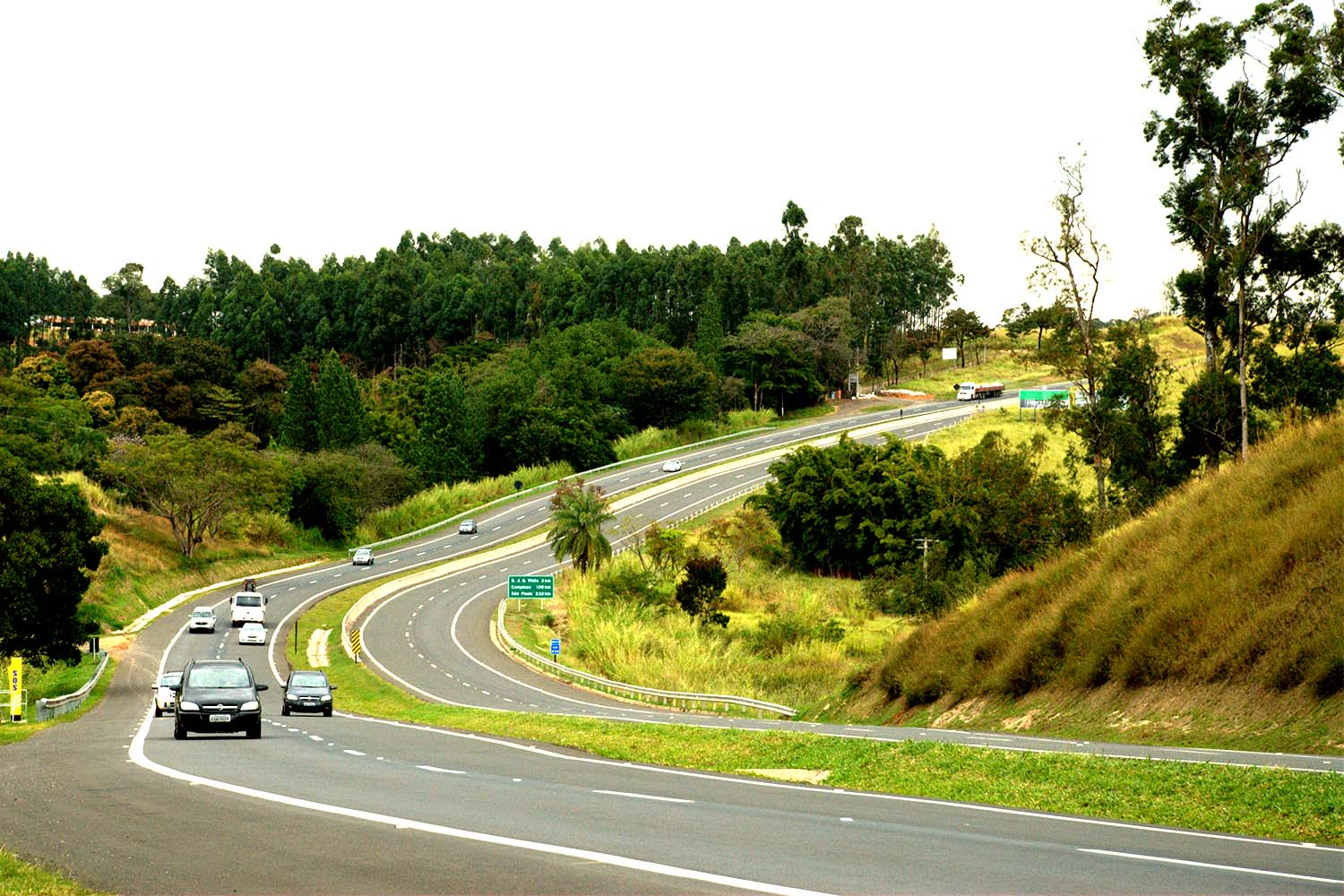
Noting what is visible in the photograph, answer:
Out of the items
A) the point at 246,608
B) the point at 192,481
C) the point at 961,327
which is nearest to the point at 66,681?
the point at 246,608

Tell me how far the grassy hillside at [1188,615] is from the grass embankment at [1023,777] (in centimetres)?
583

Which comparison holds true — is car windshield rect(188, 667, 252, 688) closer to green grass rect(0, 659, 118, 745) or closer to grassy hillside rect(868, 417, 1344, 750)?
green grass rect(0, 659, 118, 745)

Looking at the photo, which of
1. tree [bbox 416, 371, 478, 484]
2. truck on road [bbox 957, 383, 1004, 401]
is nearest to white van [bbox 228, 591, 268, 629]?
tree [bbox 416, 371, 478, 484]

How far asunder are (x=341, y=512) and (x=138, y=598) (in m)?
26.5

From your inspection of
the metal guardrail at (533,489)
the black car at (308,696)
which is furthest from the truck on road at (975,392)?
the black car at (308,696)

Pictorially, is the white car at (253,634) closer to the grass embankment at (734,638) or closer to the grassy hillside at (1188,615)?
the grass embankment at (734,638)

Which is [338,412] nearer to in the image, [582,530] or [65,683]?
[582,530]

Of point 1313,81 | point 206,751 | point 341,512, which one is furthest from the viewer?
point 341,512

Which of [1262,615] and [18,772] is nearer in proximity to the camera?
[18,772]

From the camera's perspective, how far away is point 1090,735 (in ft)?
84.1

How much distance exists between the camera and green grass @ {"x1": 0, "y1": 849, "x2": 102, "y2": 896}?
933cm

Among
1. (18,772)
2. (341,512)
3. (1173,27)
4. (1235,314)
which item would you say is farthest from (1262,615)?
(341,512)

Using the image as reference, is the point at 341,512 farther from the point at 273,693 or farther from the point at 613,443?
the point at 273,693

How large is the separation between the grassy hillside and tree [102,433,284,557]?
2471 inches
